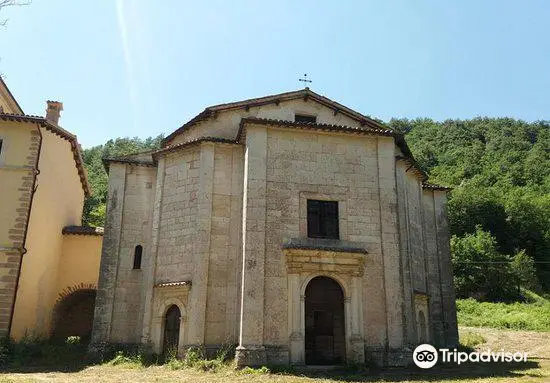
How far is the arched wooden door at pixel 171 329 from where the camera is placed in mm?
16061

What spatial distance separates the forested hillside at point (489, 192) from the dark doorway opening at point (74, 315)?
80.0 ft

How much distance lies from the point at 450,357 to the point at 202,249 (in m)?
9.69

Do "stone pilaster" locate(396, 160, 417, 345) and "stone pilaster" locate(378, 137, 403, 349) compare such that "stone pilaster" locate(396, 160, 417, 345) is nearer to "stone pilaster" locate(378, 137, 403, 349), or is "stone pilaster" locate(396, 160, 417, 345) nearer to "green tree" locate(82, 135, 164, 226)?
"stone pilaster" locate(378, 137, 403, 349)

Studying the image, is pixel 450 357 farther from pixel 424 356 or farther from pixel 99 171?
pixel 99 171

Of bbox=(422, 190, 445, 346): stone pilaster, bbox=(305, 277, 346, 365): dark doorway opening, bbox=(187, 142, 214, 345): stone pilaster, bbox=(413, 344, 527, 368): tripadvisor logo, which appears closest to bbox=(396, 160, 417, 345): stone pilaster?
bbox=(413, 344, 527, 368): tripadvisor logo

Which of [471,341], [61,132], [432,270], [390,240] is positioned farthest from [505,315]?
[61,132]

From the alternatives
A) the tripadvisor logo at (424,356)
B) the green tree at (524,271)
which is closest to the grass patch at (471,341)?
the tripadvisor logo at (424,356)

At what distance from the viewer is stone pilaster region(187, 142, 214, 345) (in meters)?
→ 15.3

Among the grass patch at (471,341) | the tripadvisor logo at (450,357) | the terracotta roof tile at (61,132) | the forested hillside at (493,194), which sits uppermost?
the forested hillside at (493,194)

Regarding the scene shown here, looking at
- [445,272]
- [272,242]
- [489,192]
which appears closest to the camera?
[272,242]

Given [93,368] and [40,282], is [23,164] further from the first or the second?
[93,368]

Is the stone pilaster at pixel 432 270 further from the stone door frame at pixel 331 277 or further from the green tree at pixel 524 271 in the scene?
the green tree at pixel 524 271

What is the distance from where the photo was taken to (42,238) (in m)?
19.7

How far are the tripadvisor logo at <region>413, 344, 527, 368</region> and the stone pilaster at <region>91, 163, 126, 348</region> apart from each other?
10557 millimetres
